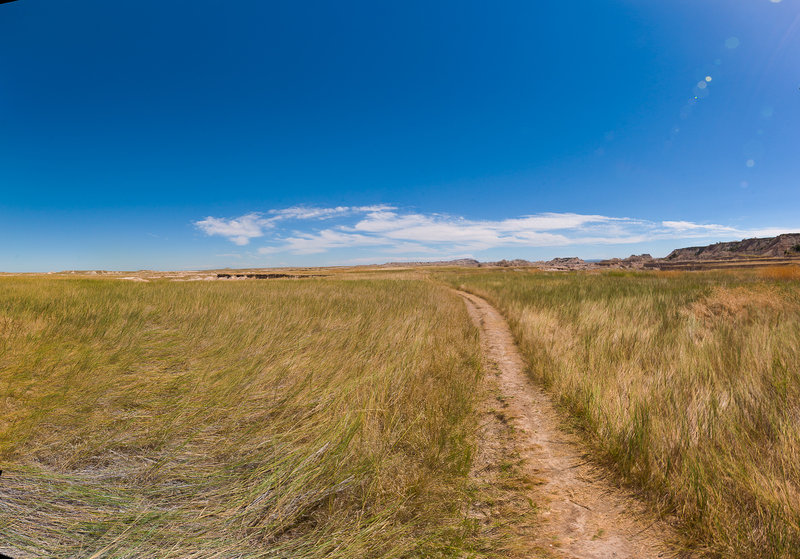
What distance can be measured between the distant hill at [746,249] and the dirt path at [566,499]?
10885cm

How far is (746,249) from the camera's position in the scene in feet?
358

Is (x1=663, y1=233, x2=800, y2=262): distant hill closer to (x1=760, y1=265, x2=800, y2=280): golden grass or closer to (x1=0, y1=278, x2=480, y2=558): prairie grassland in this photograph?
(x1=760, y1=265, x2=800, y2=280): golden grass

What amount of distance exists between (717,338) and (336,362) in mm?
7393

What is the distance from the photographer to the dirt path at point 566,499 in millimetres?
1933

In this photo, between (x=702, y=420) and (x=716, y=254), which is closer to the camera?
(x=702, y=420)

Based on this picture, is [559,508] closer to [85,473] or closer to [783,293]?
[85,473]

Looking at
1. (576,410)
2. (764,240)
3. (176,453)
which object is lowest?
(576,410)

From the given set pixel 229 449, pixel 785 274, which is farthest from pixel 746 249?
pixel 229 449

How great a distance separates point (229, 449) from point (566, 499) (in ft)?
9.79

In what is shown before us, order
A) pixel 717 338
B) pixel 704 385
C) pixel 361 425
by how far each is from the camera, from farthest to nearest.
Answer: pixel 717 338, pixel 704 385, pixel 361 425

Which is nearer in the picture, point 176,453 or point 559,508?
point 559,508

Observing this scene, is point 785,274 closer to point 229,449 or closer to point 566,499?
point 566,499

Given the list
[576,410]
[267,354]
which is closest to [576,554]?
[576,410]

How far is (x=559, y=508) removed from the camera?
2.30 m
